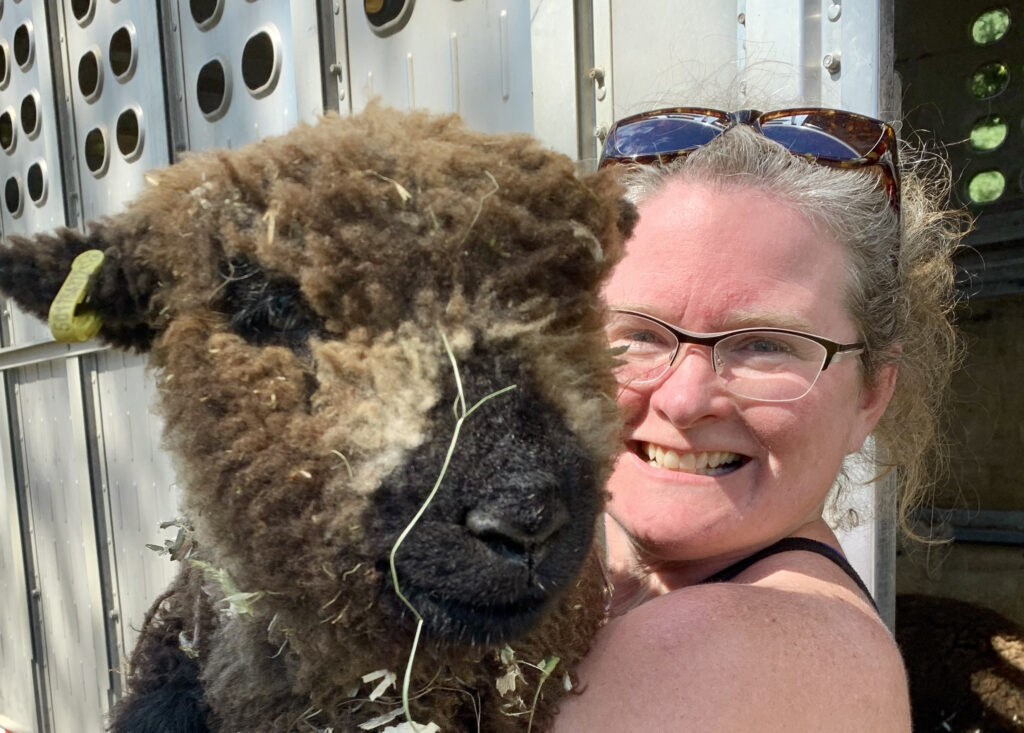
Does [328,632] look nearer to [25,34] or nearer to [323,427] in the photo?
A: [323,427]

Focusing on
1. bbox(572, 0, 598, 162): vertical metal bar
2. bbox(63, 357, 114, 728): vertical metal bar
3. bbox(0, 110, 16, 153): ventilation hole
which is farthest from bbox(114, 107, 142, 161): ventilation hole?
bbox(572, 0, 598, 162): vertical metal bar

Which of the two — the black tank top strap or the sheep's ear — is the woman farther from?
the sheep's ear

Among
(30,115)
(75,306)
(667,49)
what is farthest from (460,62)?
(30,115)

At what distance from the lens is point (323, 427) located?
110 cm

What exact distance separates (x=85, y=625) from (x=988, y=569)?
6.20 m

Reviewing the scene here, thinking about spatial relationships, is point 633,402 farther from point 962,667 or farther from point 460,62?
point 962,667

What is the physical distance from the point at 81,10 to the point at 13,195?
1.51m

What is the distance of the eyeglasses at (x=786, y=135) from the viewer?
6.25 ft

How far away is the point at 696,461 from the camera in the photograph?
1815 millimetres

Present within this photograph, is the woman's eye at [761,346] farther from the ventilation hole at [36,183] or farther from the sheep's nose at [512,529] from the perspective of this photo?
the ventilation hole at [36,183]

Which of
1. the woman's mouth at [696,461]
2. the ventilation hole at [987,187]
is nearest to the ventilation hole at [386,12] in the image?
the woman's mouth at [696,461]

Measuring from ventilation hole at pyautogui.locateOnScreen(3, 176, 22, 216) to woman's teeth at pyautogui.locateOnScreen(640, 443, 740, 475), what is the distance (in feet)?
18.8

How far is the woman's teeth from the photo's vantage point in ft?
5.94

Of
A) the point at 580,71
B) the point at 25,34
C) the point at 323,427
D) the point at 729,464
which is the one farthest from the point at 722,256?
the point at 25,34
